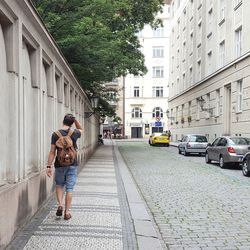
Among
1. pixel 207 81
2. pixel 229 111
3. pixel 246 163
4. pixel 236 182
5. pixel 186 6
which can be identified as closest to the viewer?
pixel 236 182

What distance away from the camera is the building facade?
1053 inches

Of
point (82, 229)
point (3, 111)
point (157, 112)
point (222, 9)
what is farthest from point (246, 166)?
point (157, 112)

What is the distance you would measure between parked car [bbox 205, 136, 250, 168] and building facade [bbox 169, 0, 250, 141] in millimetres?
6366

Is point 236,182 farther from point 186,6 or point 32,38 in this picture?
point 186,6

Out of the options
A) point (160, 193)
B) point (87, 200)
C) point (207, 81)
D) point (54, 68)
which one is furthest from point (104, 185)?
point (207, 81)

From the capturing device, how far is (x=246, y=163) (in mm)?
14875

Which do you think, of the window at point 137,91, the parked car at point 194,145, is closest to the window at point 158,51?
the window at point 137,91

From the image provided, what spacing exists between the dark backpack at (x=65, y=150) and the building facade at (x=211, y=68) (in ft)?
65.9

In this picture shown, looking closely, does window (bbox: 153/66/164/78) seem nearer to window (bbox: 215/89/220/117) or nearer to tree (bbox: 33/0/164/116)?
window (bbox: 215/89/220/117)

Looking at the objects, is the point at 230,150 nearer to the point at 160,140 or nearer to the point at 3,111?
the point at 3,111

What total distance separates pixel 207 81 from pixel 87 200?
94.6 feet

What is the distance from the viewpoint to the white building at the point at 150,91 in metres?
77.4

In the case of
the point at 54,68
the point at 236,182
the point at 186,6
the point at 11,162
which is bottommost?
the point at 236,182

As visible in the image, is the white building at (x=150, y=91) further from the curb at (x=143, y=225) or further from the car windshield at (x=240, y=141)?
the curb at (x=143, y=225)
